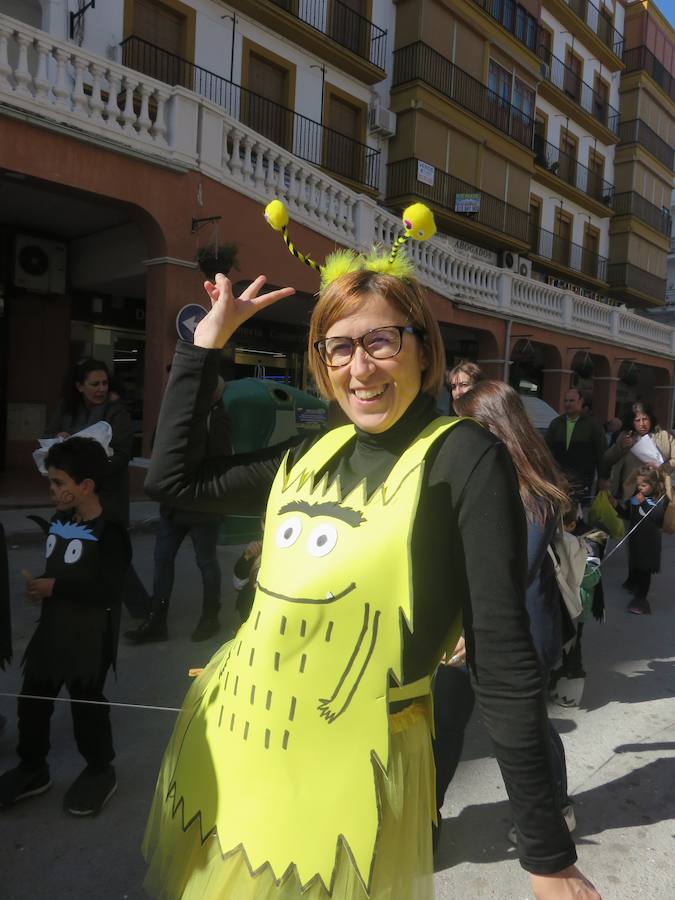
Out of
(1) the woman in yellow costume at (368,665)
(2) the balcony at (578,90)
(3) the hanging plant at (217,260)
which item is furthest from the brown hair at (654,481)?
(2) the balcony at (578,90)

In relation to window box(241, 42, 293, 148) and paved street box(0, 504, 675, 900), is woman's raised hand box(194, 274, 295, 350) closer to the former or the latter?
paved street box(0, 504, 675, 900)

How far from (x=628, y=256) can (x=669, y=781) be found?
25224 mm

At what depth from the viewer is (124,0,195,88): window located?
11.0 metres

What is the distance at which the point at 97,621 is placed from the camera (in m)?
2.63

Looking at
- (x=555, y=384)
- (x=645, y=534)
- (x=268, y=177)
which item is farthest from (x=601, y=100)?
(x=645, y=534)

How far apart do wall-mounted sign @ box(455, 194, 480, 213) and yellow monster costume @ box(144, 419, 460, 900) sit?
1719cm

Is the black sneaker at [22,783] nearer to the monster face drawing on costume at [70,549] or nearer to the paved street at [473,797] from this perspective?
the paved street at [473,797]

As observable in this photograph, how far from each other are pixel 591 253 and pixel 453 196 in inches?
350

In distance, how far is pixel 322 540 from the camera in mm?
1220

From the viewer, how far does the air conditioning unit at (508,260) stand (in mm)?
19391

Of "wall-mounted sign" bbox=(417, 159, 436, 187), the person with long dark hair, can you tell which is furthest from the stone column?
the person with long dark hair

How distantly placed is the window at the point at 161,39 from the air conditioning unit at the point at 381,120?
4920mm

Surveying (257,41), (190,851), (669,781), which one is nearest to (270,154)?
(257,41)

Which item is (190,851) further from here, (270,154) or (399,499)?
(270,154)
